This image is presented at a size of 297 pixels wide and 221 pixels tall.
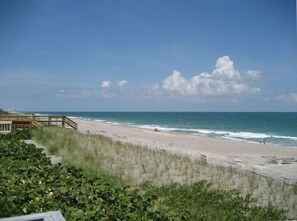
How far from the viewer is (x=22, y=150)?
8.96 metres

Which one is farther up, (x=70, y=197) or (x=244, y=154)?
(x=70, y=197)

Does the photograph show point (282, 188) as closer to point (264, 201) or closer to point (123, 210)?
point (264, 201)

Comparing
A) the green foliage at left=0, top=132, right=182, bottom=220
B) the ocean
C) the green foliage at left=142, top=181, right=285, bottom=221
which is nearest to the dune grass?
the green foliage at left=142, top=181, right=285, bottom=221

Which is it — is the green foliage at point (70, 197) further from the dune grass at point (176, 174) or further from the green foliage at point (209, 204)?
the dune grass at point (176, 174)

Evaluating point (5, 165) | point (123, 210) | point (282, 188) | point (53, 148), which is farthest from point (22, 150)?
point (282, 188)

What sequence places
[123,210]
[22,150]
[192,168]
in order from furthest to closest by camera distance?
[192,168]
[22,150]
[123,210]

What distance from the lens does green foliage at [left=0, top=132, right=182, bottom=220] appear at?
15.0ft

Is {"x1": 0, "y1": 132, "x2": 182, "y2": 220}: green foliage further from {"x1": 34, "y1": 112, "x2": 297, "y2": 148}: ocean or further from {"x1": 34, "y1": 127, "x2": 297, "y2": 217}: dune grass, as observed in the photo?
{"x1": 34, "y1": 112, "x2": 297, "y2": 148}: ocean

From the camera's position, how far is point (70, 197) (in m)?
5.25

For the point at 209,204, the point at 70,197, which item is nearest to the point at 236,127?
the point at 209,204

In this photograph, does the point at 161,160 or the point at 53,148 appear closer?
the point at 53,148

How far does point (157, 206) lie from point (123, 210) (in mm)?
608

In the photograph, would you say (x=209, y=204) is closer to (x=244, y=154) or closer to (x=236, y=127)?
(x=244, y=154)

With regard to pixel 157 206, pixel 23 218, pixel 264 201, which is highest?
pixel 23 218
